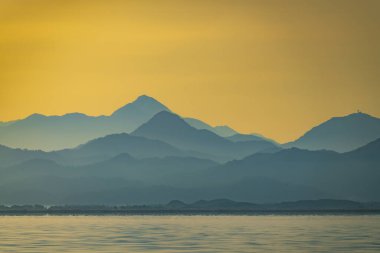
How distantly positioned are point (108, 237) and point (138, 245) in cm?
1588

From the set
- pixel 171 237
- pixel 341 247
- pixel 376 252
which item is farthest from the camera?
pixel 171 237

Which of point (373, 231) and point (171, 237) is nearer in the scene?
point (171, 237)

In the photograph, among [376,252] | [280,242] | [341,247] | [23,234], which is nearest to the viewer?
[376,252]

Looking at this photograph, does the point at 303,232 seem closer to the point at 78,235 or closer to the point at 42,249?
the point at 78,235

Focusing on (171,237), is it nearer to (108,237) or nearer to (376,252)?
(108,237)

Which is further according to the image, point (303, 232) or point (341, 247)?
point (303, 232)

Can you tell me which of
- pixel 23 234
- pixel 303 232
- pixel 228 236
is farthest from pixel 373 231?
pixel 23 234

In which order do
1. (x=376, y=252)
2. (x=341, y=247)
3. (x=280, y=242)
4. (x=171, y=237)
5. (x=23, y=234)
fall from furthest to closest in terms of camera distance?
1. (x=23, y=234)
2. (x=171, y=237)
3. (x=280, y=242)
4. (x=341, y=247)
5. (x=376, y=252)

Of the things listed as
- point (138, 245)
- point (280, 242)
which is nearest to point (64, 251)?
point (138, 245)

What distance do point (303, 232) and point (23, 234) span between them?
32.3 m

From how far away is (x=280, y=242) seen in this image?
10994cm

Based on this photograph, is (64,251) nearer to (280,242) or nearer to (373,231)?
(280,242)

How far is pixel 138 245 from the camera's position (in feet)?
352

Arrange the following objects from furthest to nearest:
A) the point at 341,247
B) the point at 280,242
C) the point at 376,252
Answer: the point at 280,242
the point at 341,247
the point at 376,252
